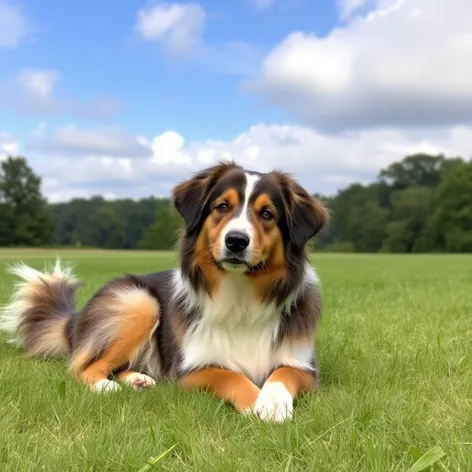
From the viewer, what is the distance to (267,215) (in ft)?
14.2

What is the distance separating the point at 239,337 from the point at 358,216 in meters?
90.0

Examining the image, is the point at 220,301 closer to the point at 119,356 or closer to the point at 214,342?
the point at 214,342

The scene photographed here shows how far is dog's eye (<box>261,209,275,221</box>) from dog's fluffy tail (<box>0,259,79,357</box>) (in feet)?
8.54

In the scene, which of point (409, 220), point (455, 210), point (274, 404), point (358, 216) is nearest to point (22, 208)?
point (358, 216)

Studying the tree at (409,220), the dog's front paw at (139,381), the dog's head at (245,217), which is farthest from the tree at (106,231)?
the dog's head at (245,217)

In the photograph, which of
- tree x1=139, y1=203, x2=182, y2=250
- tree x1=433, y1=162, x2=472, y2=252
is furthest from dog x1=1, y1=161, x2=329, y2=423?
tree x1=139, y1=203, x2=182, y2=250

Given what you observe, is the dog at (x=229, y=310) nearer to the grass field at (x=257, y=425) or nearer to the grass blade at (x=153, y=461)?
the grass field at (x=257, y=425)

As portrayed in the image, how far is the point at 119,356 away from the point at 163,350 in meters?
0.38

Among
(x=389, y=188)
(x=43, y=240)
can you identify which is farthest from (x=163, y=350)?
(x=389, y=188)

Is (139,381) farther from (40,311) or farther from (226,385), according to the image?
(40,311)

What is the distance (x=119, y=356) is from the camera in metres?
4.98

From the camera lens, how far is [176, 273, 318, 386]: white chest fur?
435 cm

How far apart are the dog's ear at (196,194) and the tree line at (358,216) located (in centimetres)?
6110

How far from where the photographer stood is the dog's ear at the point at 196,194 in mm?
4508
